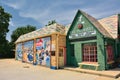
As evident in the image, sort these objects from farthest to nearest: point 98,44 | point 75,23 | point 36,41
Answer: point 36,41
point 75,23
point 98,44

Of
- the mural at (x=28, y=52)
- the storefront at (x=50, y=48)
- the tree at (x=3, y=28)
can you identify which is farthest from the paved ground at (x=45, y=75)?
the tree at (x=3, y=28)

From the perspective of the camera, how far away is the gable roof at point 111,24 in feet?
46.2

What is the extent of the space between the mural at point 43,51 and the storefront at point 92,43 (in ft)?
7.38

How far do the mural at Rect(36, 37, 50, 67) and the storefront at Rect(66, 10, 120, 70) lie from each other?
2.25m

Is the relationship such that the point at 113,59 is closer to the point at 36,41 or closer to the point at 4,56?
the point at 36,41

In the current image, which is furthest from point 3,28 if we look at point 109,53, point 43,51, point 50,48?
point 109,53

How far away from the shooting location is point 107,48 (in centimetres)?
1321

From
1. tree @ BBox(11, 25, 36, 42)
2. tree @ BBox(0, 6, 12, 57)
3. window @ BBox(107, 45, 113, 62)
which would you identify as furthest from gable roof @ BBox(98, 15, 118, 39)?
tree @ BBox(11, 25, 36, 42)

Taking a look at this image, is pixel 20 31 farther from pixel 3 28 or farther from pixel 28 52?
pixel 28 52

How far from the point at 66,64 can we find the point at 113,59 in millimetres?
4977

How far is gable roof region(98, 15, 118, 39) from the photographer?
1409cm

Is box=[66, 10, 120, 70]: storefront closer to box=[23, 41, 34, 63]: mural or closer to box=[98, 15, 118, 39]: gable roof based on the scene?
box=[98, 15, 118, 39]: gable roof

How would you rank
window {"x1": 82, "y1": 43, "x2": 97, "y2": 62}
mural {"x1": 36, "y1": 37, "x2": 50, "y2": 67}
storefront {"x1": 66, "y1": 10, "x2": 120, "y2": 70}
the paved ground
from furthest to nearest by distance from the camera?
mural {"x1": 36, "y1": 37, "x2": 50, "y2": 67} < window {"x1": 82, "y1": 43, "x2": 97, "y2": 62} < storefront {"x1": 66, "y1": 10, "x2": 120, "y2": 70} < the paved ground

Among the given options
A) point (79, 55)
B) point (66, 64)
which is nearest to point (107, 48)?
point (79, 55)
